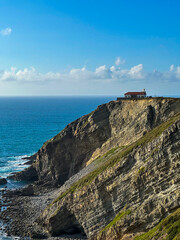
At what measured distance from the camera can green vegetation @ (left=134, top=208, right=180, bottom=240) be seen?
34.2m

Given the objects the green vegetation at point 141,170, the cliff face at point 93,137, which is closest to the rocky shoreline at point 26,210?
the cliff face at point 93,137

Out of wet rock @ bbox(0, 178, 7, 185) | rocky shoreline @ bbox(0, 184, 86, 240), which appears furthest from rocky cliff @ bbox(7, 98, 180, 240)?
wet rock @ bbox(0, 178, 7, 185)

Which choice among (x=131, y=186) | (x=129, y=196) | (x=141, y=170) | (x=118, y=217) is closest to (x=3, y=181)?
(x=118, y=217)

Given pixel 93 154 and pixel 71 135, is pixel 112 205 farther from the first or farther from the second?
pixel 71 135

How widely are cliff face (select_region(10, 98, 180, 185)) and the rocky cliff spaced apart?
318 mm

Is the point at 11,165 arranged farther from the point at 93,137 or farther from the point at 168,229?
the point at 168,229

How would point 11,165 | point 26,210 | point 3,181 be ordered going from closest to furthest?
point 26,210 < point 3,181 < point 11,165

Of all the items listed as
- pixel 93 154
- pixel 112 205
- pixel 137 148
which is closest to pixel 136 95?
pixel 93 154

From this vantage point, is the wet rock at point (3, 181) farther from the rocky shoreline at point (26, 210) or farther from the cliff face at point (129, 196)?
the cliff face at point (129, 196)

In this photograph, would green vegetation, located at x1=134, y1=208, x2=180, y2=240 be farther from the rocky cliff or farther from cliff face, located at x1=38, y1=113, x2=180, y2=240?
cliff face, located at x1=38, y1=113, x2=180, y2=240

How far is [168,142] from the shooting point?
43.1 m

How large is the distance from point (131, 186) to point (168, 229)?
11791 millimetres

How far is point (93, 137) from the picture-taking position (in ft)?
284

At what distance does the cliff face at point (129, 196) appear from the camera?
136 feet
